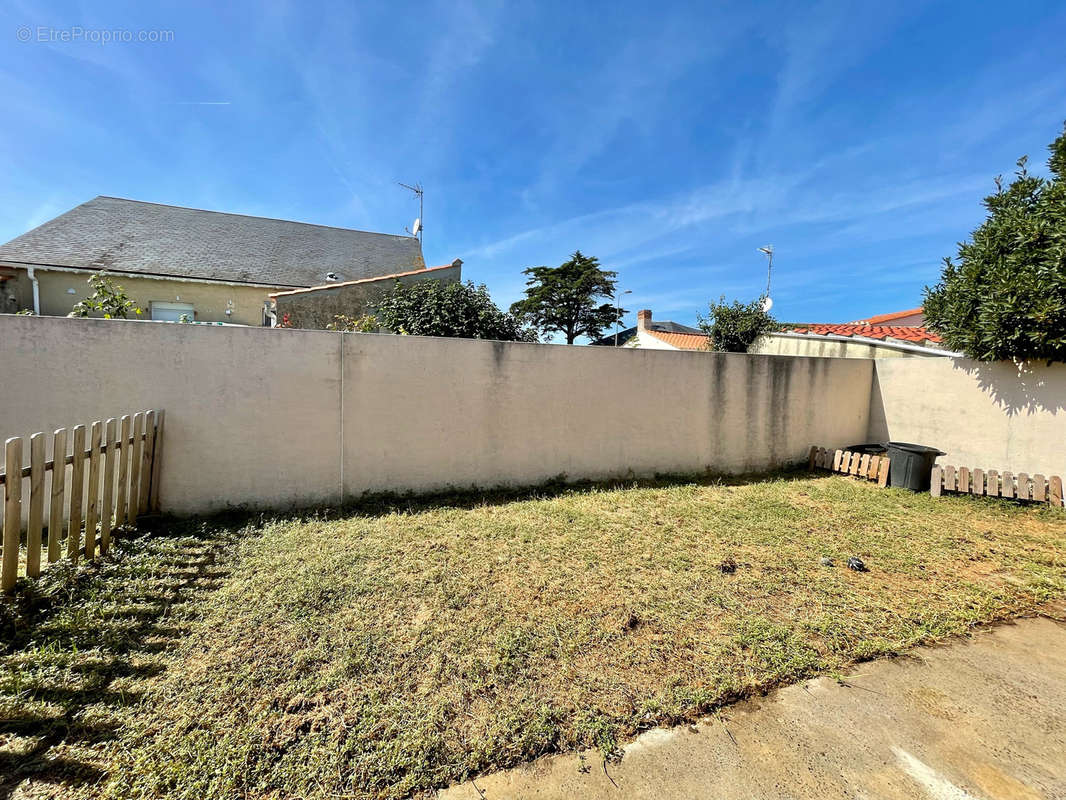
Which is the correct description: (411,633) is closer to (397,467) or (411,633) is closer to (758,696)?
(758,696)

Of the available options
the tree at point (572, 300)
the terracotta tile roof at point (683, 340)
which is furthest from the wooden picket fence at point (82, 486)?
the tree at point (572, 300)

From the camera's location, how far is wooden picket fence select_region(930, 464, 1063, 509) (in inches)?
233

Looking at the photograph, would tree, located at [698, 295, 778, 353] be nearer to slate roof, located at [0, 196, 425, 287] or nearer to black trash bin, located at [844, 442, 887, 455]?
black trash bin, located at [844, 442, 887, 455]

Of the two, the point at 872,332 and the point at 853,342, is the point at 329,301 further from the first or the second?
the point at 872,332

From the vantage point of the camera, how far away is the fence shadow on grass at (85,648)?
1846mm

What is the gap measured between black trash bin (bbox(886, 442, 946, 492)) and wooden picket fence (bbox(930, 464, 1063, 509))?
0.17 m

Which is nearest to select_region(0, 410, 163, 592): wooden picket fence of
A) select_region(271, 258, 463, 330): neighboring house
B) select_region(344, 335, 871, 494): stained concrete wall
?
select_region(344, 335, 871, 494): stained concrete wall

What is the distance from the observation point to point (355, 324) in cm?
842

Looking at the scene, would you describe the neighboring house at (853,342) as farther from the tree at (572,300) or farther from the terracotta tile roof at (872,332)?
the tree at (572,300)

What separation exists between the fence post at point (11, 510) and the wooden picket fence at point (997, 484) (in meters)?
10.7

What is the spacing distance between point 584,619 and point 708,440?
536 centimetres

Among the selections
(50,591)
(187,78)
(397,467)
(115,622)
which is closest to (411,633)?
(115,622)

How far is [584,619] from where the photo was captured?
3059 mm

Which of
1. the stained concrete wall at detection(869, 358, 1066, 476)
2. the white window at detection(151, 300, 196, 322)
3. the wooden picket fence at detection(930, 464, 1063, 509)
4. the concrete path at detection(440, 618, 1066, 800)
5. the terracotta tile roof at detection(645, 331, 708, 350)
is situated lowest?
the concrete path at detection(440, 618, 1066, 800)
